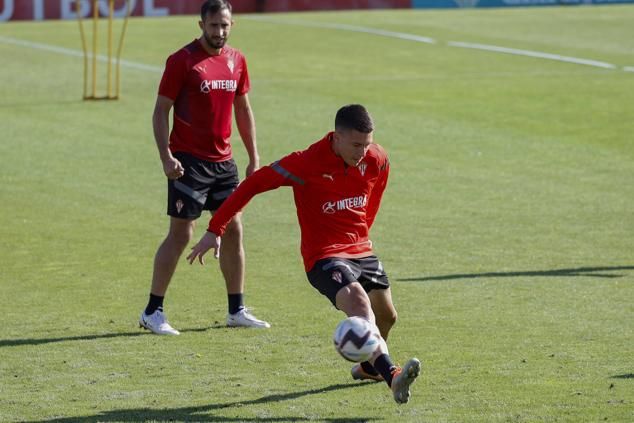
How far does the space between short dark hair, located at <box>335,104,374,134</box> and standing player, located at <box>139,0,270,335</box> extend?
2.06 meters

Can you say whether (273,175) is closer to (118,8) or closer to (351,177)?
(351,177)

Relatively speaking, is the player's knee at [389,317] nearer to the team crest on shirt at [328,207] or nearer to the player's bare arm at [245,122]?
the team crest on shirt at [328,207]

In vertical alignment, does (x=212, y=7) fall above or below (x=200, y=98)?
above

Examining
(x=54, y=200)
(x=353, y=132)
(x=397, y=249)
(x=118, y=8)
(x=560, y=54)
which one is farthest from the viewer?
(x=118, y=8)

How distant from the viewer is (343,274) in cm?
822

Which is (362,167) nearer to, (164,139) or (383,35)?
(164,139)

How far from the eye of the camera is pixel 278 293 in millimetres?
11430

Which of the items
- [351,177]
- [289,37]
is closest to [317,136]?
[351,177]

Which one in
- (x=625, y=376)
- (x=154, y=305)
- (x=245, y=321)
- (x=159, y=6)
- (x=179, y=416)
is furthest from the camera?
(x=159, y=6)

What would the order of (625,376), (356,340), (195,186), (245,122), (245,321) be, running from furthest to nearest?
→ (245,122) → (245,321) → (195,186) → (625,376) → (356,340)

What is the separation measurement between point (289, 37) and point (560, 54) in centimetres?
729

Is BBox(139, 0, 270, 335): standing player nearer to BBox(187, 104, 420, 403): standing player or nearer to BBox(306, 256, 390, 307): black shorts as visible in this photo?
BBox(187, 104, 420, 403): standing player

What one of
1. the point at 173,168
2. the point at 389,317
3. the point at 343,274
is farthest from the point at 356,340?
the point at 173,168

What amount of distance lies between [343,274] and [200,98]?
2466 millimetres
